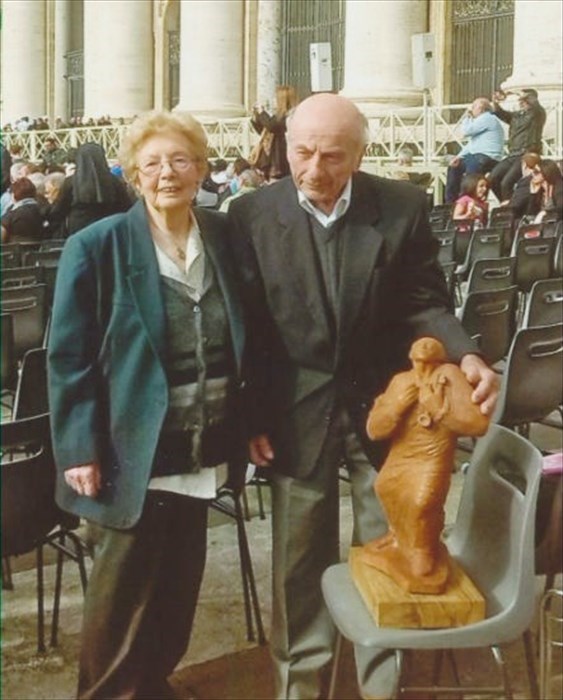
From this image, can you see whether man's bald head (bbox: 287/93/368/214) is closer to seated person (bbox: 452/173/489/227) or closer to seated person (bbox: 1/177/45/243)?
seated person (bbox: 1/177/45/243)

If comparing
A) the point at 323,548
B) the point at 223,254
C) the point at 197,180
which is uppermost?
the point at 197,180

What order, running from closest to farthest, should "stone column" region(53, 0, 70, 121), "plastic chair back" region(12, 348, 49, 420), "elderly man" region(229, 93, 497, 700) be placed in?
"elderly man" region(229, 93, 497, 700) < "plastic chair back" region(12, 348, 49, 420) < "stone column" region(53, 0, 70, 121)

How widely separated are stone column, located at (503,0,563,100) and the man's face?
534 inches

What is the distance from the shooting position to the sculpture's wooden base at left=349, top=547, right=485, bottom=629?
8.93 feet

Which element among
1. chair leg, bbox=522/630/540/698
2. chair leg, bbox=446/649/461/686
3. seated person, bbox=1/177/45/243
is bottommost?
chair leg, bbox=446/649/461/686

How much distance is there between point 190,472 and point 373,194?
870mm

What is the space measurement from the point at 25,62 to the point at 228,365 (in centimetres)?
3216

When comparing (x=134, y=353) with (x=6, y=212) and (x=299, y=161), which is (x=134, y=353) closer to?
(x=299, y=161)

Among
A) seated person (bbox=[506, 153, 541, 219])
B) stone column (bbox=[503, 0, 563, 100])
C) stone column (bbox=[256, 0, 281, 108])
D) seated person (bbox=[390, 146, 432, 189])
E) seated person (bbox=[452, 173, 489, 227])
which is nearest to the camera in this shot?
seated person (bbox=[506, 153, 541, 219])

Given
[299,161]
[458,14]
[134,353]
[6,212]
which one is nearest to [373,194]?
[299,161]

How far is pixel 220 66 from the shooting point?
23.1 metres

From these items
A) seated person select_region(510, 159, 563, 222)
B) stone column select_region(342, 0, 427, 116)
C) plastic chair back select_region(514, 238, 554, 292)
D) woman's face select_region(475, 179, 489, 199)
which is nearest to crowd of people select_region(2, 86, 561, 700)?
plastic chair back select_region(514, 238, 554, 292)

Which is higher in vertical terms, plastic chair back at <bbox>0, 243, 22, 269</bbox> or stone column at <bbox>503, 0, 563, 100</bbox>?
stone column at <bbox>503, 0, 563, 100</bbox>

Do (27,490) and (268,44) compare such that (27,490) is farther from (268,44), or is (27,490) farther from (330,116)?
(268,44)
